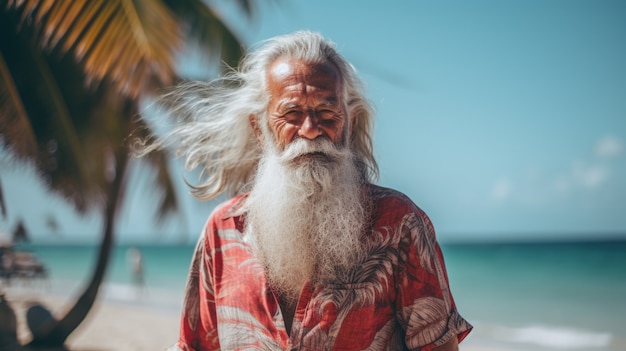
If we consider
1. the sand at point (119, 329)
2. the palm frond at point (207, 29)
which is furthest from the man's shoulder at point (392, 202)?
the sand at point (119, 329)

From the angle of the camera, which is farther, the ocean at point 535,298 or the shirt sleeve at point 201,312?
the ocean at point 535,298

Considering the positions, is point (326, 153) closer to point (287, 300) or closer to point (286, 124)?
point (286, 124)

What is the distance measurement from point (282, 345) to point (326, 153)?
525mm

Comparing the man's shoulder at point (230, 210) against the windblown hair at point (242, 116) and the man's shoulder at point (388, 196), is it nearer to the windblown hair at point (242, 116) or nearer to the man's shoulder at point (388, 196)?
the windblown hair at point (242, 116)

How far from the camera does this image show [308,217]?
1720 mm

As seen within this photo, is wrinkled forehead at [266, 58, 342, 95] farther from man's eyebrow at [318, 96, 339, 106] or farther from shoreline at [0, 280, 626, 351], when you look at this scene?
shoreline at [0, 280, 626, 351]

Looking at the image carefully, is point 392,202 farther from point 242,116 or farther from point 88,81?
point 88,81

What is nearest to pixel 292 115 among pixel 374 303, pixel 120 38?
pixel 374 303

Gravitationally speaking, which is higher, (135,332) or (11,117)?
(11,117)

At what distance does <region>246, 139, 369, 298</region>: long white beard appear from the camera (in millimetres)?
1618

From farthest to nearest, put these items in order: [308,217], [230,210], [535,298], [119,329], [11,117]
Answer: [535,298] → [119,329] → [11,117] → [230,210] → [308,217]

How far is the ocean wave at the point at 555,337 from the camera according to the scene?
12.4 metres

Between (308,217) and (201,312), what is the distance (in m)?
0.44

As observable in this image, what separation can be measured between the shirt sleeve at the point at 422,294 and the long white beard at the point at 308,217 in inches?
5.6
